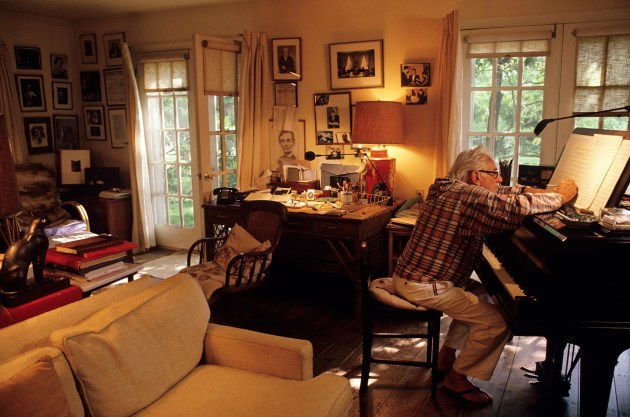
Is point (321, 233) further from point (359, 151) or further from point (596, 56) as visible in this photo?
point (596, 56)

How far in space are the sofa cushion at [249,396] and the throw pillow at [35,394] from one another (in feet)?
1.33

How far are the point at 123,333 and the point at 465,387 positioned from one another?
5.79 ft

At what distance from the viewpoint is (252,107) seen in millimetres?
4758

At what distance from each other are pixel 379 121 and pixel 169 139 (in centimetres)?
262

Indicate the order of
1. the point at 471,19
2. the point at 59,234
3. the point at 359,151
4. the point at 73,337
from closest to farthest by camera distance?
the point at 73,337 < the point at 471,19 < the point at 359,151 < the point at 59,234

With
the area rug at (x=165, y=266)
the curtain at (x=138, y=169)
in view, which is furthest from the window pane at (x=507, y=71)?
the curtain at (x=138, y=169)

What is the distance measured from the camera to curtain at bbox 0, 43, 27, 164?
530 centimetres

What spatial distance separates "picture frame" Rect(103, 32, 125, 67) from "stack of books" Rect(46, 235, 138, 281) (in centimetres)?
332

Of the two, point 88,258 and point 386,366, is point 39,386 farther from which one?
point 386,366

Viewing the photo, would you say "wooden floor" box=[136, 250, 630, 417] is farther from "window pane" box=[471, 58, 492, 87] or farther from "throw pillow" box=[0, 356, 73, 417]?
"window pane" box=[471, 58, 492, 87]

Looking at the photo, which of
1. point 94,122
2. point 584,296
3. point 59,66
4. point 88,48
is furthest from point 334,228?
point 59,66

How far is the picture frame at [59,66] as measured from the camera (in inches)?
230

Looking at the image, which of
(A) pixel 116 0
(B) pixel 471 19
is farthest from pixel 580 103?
(A) pixel 116 0

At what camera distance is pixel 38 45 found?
18.7ft
